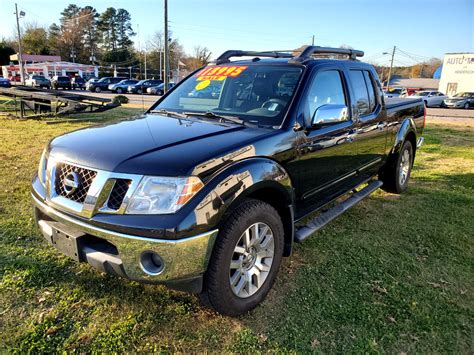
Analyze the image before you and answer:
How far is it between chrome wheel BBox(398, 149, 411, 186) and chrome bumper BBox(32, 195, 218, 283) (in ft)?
13.6

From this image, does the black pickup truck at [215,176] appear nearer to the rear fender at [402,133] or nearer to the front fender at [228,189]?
the front fender at [228,189]

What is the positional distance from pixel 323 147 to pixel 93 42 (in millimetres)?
90268

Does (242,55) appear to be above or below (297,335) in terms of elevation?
above

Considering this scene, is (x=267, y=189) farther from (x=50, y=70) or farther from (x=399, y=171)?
(x=50, y=70)

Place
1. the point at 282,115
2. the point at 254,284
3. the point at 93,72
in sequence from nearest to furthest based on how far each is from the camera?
1. the point at 254,284
2. the point at 282,115
3. the point at 93,72

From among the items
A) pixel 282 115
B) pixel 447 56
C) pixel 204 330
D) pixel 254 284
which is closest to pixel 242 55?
pixel 282 115

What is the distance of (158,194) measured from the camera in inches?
87.3

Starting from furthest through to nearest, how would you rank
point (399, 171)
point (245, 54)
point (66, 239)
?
point (399, 171) → point (245, 54) → point (66, 239)

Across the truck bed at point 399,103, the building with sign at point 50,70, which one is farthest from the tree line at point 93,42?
the truck bed at point 399,103

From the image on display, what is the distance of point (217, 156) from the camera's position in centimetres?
239

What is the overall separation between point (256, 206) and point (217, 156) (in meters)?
0.48

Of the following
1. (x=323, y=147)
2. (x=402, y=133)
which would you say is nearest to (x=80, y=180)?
(x=323, y=147)

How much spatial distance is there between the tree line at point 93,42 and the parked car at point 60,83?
109 feet

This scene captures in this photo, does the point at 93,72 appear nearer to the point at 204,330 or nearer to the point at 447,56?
the point at 447,56
